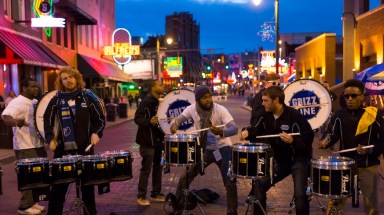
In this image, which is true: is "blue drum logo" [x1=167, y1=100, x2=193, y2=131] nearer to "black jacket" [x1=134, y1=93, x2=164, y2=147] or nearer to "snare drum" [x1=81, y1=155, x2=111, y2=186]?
"black jacket" [x1=134, y1=93, x2=164, y2=147]

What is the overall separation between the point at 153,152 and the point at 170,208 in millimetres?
920

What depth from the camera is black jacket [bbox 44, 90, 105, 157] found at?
240 inches

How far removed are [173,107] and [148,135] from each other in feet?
2.28

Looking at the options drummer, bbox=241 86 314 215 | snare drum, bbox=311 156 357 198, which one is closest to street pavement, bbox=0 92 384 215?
drummer, bbox=241 86 314 215

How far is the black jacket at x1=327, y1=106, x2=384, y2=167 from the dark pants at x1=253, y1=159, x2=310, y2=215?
494 mm

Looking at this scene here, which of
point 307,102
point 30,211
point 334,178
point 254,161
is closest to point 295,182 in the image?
point 254,161

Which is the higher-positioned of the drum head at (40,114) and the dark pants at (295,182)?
the drum head at (40,114)

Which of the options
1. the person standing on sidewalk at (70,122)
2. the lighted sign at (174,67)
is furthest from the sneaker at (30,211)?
the lighted sign at (174,67)

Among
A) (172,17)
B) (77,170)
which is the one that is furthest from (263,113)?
(172,17)

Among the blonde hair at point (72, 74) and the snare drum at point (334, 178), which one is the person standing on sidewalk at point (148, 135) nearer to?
the blonde hair at point (72, 74)

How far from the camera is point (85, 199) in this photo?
6246 mm

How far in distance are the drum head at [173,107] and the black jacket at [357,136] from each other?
3.00 m

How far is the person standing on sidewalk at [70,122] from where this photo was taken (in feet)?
19.9

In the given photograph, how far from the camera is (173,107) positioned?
818cm
